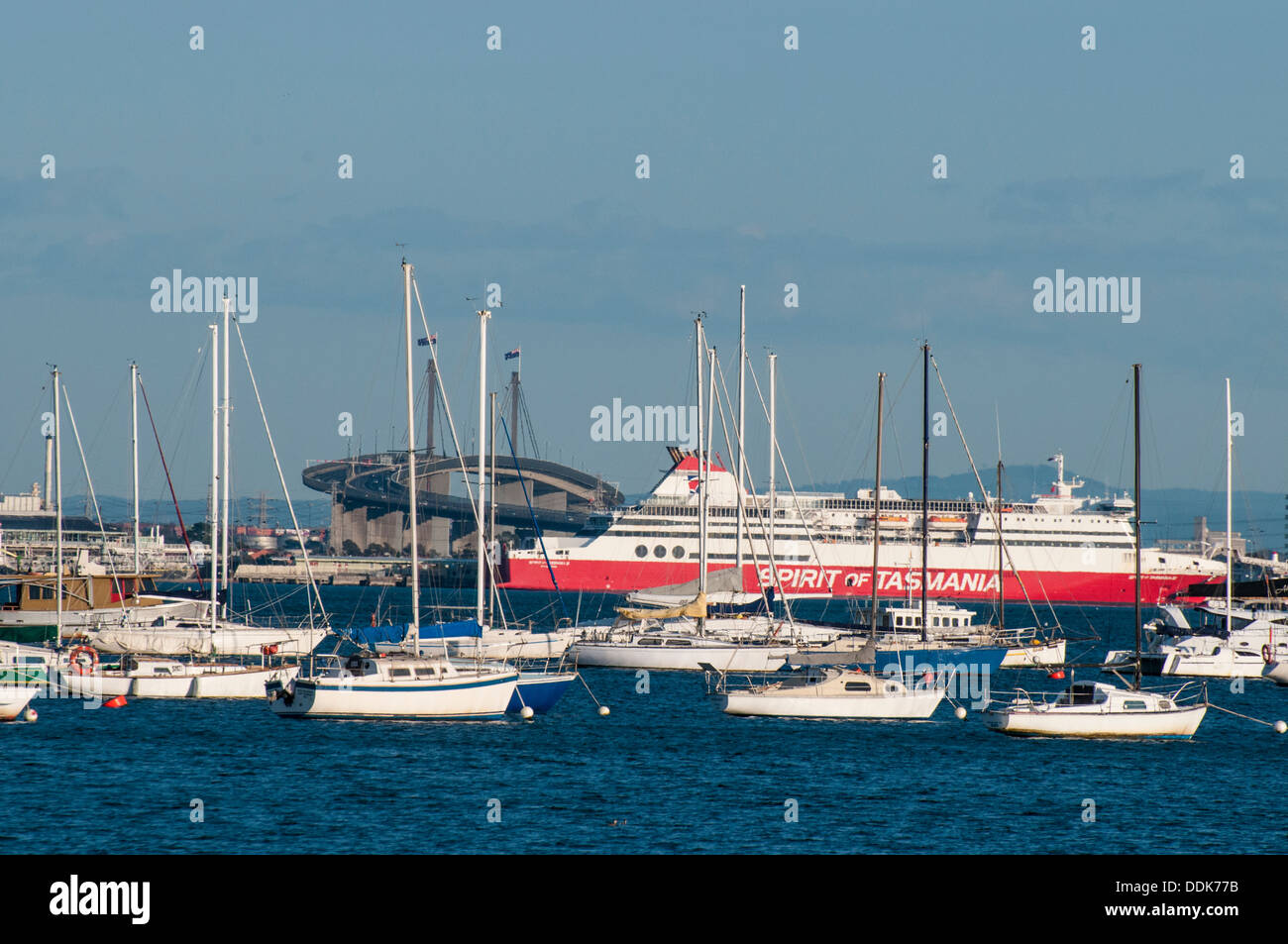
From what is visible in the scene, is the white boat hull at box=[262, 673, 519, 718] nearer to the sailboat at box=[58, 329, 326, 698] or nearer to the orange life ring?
the sailboat at box=[58, 329, 326, 698]

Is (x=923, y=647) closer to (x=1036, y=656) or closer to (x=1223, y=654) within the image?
(x=1036, y=656)

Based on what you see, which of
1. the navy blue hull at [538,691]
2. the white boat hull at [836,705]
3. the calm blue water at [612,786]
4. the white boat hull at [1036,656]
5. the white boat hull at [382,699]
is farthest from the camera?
the white boat hull at [1036,656]

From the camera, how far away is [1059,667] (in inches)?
1754

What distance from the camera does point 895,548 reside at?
9712cm

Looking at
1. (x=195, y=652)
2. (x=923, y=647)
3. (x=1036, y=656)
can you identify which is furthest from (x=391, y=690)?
(x=1036, y=656)

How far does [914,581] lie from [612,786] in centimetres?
7246

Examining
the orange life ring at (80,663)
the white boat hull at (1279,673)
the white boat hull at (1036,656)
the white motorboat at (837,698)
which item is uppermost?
the orange life ring at (80,663)

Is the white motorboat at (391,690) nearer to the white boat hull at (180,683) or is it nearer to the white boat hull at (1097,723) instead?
the white boat hull at (180,683)

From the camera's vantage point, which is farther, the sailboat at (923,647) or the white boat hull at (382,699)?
the sailboat at (923,647)

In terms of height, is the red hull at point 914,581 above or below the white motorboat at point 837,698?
below

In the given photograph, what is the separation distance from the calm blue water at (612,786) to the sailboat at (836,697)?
339mm

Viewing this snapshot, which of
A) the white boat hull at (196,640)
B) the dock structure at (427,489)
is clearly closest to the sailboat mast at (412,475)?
the white boat hull at (196,640)

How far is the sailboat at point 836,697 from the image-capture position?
3102cm

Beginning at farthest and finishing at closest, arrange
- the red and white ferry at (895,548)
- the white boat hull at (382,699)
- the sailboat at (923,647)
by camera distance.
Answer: the red and white ferry at (895,548) < the sailboat at (923,647) < the white boat hull at (382,699)
